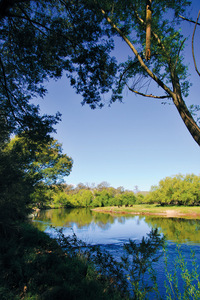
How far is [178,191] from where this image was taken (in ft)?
174

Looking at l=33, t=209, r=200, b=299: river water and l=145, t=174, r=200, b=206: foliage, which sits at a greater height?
l=145, t=174, r=200, b=206: foliage

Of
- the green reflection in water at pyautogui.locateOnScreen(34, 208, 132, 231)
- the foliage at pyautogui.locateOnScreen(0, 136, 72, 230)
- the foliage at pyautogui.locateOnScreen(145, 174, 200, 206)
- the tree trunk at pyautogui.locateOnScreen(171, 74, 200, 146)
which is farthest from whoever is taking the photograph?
the foliage at pyautogui.locateOnScreen(145, 174, 200, 206)

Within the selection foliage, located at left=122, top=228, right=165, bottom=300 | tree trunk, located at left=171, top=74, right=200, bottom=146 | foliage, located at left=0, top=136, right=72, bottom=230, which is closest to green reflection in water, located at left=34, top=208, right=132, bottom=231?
foliage, located at left=0, top=136, right=72, bottom=230

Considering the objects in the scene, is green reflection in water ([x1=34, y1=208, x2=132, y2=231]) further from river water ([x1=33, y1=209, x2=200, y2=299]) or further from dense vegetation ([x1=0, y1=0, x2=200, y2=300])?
dense vegetation ([x1=0, y1=0, x2=200, y2=300])

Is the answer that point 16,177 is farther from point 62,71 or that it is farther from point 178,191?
point 178,191

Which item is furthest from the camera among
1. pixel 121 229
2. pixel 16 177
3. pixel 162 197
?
pixel 162 197

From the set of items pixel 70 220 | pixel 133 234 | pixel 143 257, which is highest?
pixel 143 257

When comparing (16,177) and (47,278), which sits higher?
(16,177)

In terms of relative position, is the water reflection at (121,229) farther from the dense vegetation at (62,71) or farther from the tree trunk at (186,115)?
the tree trunk at (186,115)

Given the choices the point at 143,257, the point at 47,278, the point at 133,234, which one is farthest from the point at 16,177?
the point at 133,234

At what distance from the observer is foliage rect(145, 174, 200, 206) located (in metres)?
50.8

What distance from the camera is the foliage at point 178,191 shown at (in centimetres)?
5078

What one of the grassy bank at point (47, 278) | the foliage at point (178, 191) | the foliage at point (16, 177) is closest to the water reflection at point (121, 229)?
the foliage at point (16, 177)

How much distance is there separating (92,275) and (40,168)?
15.7m
